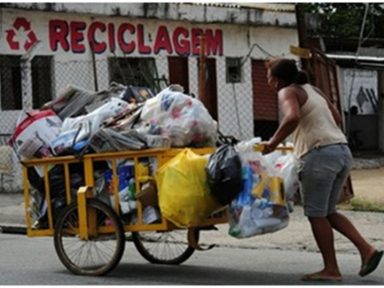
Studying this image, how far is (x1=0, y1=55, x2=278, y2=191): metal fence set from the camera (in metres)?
15.3

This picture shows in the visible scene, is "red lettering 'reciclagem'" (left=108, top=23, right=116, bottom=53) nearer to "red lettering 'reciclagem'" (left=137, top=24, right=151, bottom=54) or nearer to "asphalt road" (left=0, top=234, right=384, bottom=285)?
"red lettering 'reciclagem'" (left=137, top=24, right=151, bottom=54)

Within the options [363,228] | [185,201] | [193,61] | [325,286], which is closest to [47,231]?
[185,201]

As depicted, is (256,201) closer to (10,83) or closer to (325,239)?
(325,239)

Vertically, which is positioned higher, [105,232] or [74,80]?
[74,80]

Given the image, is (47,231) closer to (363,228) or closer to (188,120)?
(188,120)

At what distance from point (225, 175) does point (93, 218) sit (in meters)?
1.35

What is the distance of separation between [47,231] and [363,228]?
4311mm

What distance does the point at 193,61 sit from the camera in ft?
59.1

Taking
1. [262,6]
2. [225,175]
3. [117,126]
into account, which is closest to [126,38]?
[262,6]

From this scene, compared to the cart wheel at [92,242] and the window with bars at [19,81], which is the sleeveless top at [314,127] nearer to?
the cart wheel at [92,242]

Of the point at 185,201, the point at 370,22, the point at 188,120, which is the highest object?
the point at 370,22

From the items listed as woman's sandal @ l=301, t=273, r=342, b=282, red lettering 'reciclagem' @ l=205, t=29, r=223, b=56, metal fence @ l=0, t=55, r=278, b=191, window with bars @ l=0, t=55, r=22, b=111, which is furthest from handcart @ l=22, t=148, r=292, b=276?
red lettering 'reciclagem' @ l=205, t=29, r=223, b=56

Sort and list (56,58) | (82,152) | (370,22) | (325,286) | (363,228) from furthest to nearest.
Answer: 1. (370,22)
2. (56,58)
3. (363,228)
4. (82,152)
5. (325,286)

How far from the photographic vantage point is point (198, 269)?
807 centimetres
